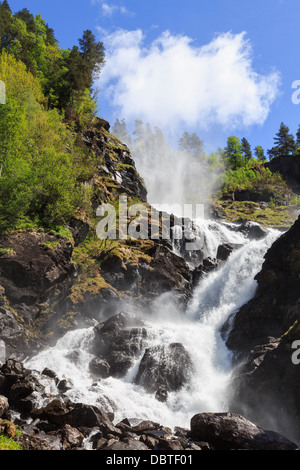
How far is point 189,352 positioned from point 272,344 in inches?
216

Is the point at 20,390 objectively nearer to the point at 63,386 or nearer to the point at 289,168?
the point at 63,386

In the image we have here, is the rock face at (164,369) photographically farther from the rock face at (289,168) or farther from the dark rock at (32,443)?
the rock face at (289,168)

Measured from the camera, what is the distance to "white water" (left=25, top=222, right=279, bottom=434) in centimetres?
1558

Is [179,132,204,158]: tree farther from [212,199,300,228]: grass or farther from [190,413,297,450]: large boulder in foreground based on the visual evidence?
[190,413,297,450]: large boulder in foreground

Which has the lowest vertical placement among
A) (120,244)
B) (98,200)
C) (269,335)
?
(269,335)

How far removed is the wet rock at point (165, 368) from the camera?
17.9 metres

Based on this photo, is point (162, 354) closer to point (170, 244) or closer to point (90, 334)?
point (90, 334)

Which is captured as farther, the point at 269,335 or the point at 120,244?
the point at 120,244

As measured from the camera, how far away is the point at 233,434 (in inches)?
469

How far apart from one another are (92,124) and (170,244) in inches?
989

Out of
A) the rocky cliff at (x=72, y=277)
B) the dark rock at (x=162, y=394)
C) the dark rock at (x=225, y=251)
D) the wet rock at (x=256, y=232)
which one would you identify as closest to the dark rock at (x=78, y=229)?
the rocky cliff at (x=72, y=277)

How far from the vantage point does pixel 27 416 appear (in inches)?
481

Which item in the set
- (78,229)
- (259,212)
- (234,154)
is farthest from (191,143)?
(78,229)
